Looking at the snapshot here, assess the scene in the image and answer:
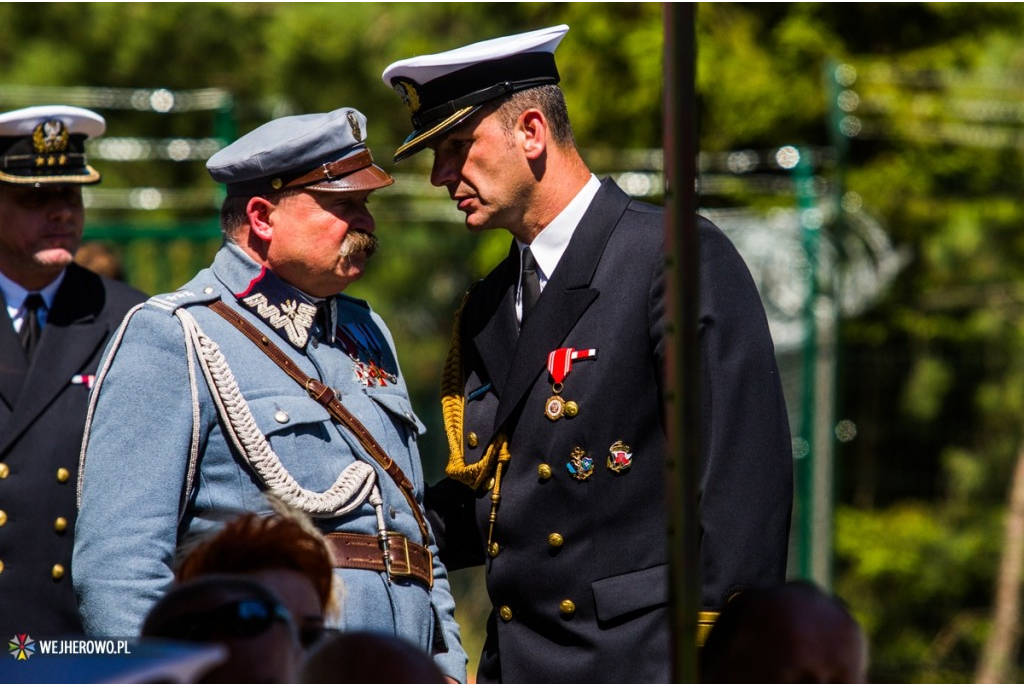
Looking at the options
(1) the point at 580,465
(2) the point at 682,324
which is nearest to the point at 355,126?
(1) the point at 580,465

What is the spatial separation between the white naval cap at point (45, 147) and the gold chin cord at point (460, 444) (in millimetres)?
1473

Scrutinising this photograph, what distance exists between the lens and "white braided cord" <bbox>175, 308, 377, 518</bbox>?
9.62ft

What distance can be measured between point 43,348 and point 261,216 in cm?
117

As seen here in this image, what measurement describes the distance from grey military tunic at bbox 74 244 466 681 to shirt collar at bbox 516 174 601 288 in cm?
46

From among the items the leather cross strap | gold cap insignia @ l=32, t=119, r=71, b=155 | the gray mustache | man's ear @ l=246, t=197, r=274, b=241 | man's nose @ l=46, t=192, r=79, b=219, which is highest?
gold cap insignia @ l=32, t=119, r=71, b=155

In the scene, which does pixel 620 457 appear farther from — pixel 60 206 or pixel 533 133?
pixel 60 206

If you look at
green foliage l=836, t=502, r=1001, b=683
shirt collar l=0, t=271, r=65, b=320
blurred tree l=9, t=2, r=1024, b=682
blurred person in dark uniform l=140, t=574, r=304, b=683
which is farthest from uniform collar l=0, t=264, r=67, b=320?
green foliage l=836, t=502, r=1001, b=683

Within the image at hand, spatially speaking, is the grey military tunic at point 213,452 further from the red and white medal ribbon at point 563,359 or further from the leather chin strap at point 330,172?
the red and white medal ribbon at point 563,359

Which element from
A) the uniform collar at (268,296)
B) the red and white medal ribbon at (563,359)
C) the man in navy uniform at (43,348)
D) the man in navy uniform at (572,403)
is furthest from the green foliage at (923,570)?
the uniform collar at (268,296)

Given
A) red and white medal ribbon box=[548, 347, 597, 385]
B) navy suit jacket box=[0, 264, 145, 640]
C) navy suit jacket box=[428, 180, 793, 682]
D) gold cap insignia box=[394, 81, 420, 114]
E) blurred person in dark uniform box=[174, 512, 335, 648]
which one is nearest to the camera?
blurred person in dark uniform box=[174, 512, 335, 648]

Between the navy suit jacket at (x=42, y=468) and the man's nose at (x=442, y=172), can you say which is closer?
the man's nose at (x=442, y=172)

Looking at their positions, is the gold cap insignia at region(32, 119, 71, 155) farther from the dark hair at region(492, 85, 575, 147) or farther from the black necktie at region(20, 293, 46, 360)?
the dark hair at region(492, 85, 575, 147)

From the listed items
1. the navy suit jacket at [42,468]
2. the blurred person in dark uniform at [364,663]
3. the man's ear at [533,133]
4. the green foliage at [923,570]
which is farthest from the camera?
the green foliage at [923,570]

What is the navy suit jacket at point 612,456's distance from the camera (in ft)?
9.06
